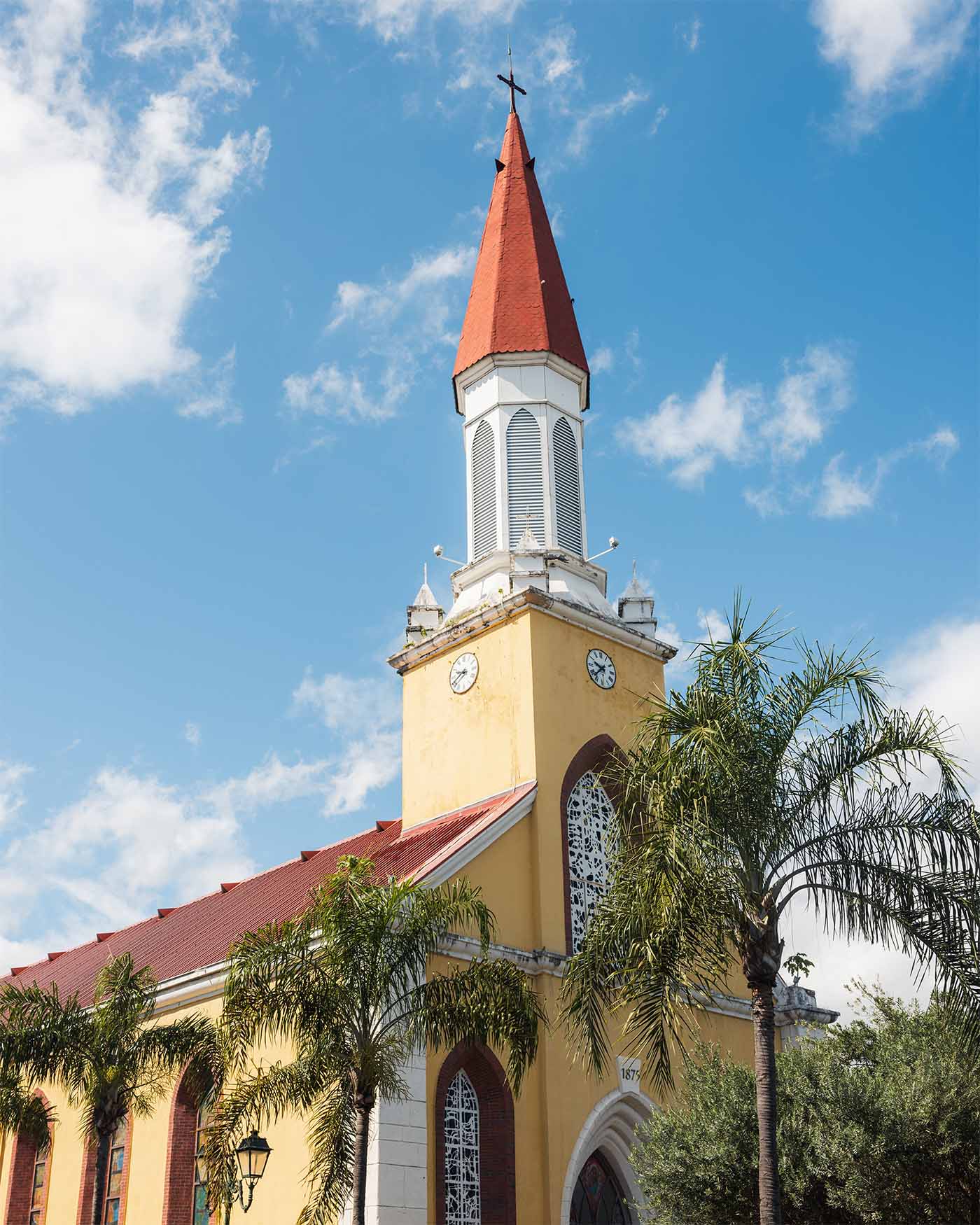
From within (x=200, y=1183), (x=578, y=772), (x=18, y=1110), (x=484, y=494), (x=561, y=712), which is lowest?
(x=200, y=1183)

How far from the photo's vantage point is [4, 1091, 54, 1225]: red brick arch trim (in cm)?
2753

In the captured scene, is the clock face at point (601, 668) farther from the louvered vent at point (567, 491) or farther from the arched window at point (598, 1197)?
the arched window at point (598, 1197)

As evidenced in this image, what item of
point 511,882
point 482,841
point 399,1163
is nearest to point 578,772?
point 511,882

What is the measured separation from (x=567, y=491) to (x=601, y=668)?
405 centimetres

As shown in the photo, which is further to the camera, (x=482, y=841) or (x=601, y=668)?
(x=601, y=668)

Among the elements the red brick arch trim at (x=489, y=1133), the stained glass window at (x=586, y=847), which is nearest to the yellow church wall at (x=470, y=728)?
the stained glass window at (x=586, y=847)

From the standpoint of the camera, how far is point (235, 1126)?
55.9 feet

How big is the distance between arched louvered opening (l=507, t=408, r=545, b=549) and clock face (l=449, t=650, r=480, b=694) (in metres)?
2.53

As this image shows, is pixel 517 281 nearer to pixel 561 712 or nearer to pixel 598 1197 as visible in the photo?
pixel 561 712

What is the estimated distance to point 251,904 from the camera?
29156 mm

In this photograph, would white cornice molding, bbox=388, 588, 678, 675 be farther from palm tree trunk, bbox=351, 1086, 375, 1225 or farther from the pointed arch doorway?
palm tree trunk, bbox=351, 1086, 375, 1225

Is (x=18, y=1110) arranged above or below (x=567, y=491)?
below

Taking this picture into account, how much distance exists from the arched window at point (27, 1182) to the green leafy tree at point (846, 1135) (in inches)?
596

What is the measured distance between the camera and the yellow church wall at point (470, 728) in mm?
24266
